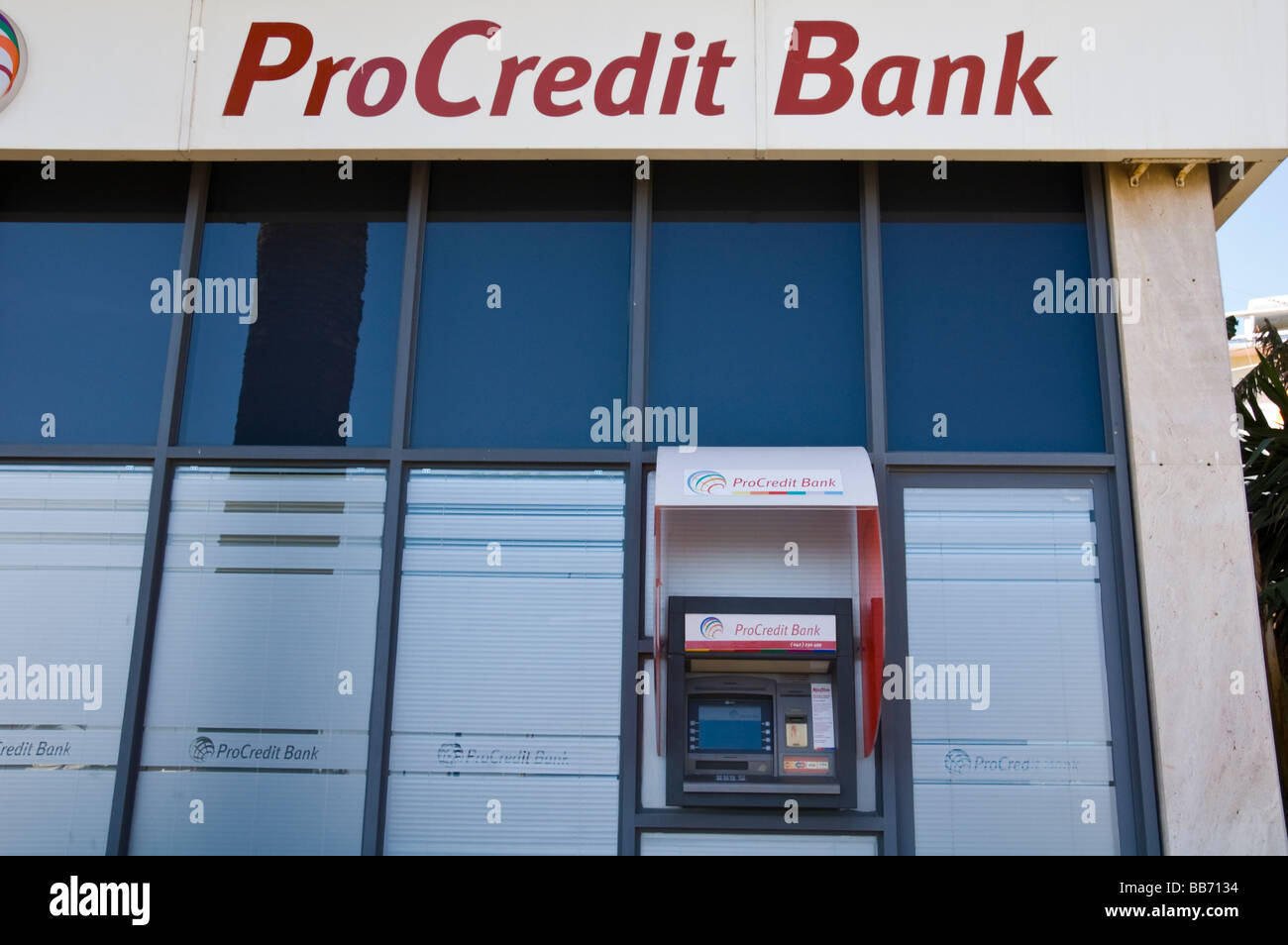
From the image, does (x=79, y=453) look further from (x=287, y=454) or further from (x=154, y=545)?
(x=287, y=454)

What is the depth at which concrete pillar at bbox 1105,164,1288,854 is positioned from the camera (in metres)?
4.23

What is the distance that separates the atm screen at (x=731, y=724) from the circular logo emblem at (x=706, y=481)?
85 centimetres

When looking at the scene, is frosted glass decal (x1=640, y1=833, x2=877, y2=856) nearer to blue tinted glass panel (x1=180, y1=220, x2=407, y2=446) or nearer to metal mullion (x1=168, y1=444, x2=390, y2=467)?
metal mullion (x1=168, y1=444, x2=390, y2=467)

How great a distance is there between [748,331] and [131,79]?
119 inches

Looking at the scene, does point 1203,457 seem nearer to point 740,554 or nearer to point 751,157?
point 740,554

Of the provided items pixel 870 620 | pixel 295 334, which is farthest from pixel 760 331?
pixel 295 334

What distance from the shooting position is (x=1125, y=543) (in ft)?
14.9

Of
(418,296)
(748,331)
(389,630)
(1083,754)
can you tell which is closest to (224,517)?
(389,630)

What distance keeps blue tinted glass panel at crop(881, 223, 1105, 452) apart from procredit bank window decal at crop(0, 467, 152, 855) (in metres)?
3.44

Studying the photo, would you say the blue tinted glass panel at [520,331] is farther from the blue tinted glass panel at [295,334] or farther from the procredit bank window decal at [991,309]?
the procredit bank window decal at [991,309]

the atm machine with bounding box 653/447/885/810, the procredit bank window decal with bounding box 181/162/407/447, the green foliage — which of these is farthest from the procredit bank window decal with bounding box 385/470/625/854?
the green foliage

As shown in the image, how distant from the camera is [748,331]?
16.0ft

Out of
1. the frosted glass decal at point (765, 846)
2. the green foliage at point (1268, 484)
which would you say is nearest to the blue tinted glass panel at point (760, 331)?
the frosted glass decal at point (765, 846)
